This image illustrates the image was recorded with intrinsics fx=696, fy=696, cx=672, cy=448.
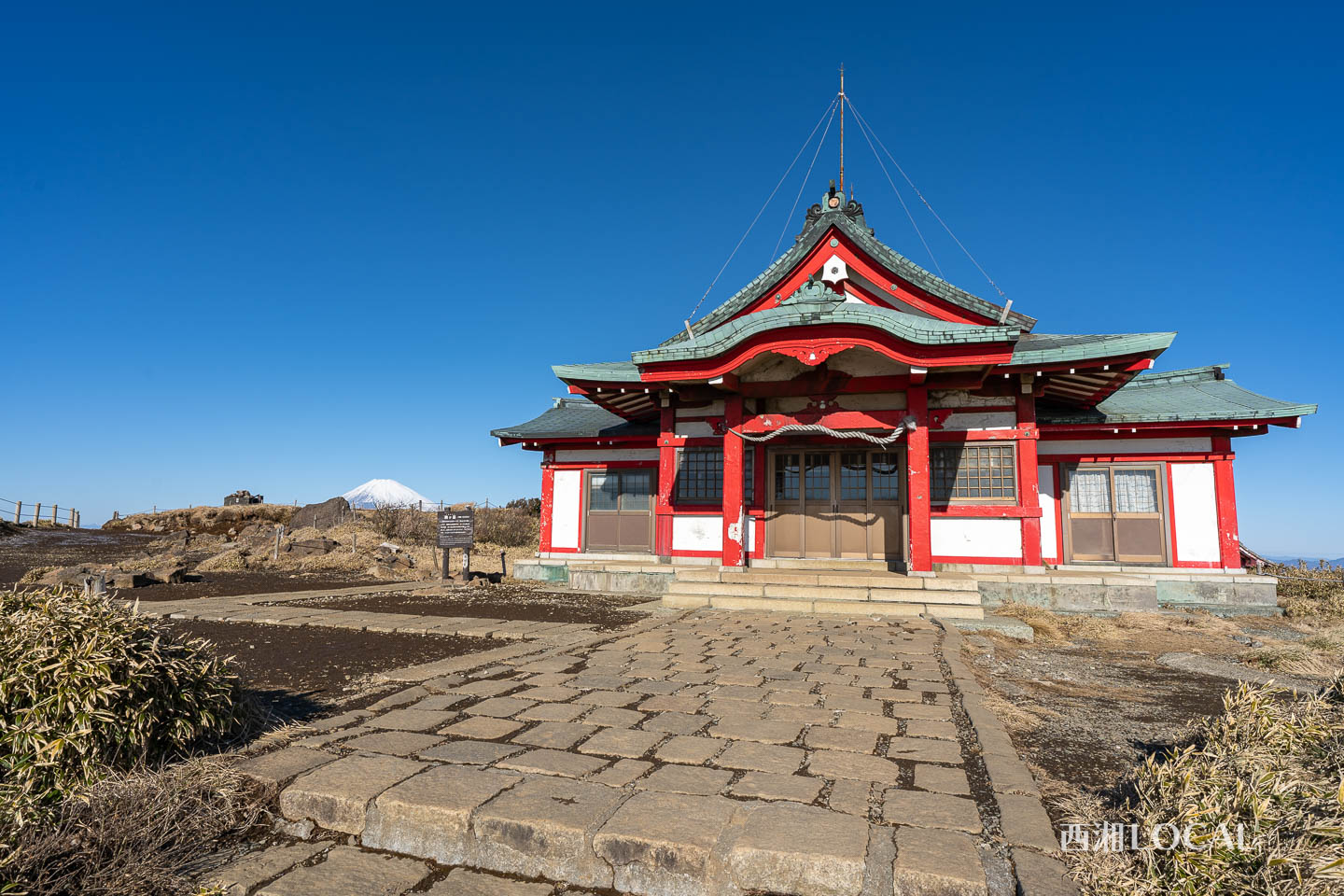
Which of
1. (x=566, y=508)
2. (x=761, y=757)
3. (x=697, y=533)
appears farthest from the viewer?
(x=566, y=508)

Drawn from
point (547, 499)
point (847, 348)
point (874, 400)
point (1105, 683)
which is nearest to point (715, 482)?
point (874, 400)

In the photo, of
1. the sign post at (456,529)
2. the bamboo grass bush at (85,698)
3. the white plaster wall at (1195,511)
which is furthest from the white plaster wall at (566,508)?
the bamboo grass bush at (85,698)

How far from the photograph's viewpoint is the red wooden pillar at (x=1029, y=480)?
36.2ft

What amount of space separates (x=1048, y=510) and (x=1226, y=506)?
2712 millimetres

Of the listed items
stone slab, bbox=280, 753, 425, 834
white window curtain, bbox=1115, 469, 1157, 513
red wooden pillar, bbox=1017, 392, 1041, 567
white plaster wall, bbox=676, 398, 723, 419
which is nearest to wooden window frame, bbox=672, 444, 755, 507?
white plaster wall, bbox=676, 398, 723, 419

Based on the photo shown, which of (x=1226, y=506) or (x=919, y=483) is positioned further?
(x=1226, y=506)

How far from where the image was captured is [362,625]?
7.95m

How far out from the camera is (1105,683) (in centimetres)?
595

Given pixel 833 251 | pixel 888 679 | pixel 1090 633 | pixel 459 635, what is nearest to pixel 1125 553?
pixel 1090 633

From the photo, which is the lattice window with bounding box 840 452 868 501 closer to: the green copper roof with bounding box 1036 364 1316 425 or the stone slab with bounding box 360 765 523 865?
the green copper roof with bounding box 1036 364 1316 425

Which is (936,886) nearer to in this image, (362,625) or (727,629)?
(727,629)

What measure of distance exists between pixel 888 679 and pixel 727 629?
107 inches

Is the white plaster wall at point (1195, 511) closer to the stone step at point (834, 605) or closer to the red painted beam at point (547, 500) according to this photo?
the stone step at point (834, 605)

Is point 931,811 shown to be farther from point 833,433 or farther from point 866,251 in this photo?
point 866,251
